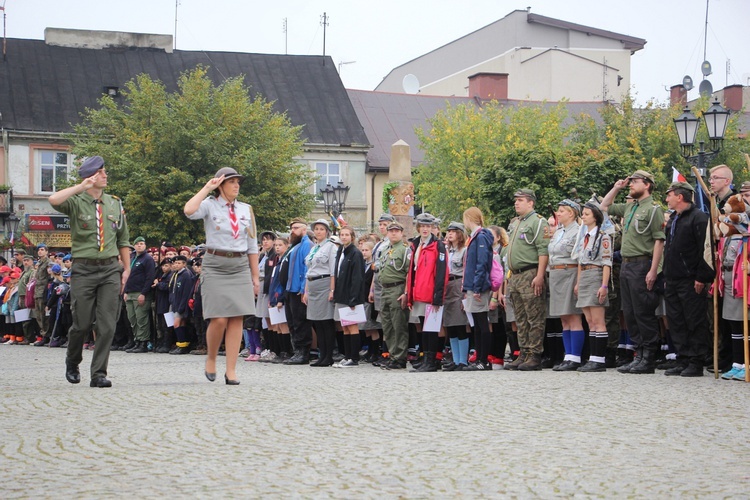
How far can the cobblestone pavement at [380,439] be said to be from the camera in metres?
5.73

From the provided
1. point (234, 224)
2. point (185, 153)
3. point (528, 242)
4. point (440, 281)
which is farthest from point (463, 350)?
point (185, 153)

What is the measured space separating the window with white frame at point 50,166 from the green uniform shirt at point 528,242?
40071 millimetres

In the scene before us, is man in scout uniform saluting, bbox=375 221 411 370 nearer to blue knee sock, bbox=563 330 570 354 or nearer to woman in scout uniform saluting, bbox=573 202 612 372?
blue knee sock, bbox=563 330 570 354

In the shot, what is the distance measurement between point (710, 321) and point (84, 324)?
6875 millimetres

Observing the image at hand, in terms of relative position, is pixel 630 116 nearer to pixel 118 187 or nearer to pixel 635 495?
pixel 118 187

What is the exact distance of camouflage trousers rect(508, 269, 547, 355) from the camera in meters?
13.7

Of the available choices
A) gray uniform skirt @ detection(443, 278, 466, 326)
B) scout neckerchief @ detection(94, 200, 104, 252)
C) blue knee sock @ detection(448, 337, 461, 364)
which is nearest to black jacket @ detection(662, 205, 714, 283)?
gray uniform skirt @ detection(443, 278, 466, 326)

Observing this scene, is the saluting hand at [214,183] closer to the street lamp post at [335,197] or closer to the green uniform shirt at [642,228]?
the green uniform shirt at [642,228]

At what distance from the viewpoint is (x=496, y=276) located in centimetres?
1427

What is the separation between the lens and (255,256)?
444 inches

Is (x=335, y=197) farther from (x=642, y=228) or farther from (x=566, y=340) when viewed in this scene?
(x=642, y=228)

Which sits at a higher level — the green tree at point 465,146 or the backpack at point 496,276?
the green tree at point 465,146

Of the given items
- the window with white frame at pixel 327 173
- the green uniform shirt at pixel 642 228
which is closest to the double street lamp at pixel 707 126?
the green uniform shirt at pixel 642 228

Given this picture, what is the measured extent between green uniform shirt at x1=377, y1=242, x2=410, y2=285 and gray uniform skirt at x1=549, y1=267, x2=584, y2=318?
95.2 inches
